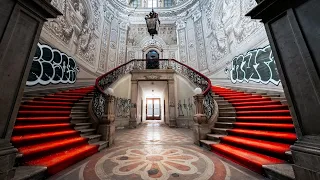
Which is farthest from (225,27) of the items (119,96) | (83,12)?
(83,12)

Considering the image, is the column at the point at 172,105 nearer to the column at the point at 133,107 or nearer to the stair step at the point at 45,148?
the column at the point at 133,107

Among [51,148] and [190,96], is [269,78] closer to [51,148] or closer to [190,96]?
[190,96]

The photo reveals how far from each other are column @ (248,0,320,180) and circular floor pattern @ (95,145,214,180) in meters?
1.22

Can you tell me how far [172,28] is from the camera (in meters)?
12.4

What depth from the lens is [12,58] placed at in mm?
1440

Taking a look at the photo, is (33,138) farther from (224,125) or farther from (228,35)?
(228,35)

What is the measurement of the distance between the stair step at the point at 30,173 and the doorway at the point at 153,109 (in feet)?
50.2

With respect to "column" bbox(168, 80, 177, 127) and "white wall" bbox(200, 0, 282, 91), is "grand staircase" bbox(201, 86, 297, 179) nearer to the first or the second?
"white wall" bbox(200, 0, 282, 91)

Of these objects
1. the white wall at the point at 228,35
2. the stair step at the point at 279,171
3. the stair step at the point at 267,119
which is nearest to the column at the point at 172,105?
the white wall at the point at 228,35

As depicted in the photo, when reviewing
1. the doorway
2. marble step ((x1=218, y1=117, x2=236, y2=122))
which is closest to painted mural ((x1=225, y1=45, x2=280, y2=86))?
marble step ((x1=218, y1=117, x2=236, y2=122))

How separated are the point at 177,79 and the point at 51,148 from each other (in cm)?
753

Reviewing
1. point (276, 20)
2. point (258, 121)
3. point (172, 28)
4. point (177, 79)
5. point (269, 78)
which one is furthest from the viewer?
point (172, 28)

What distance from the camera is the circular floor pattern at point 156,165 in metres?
2.04

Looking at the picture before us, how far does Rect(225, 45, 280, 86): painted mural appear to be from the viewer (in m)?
5.02
